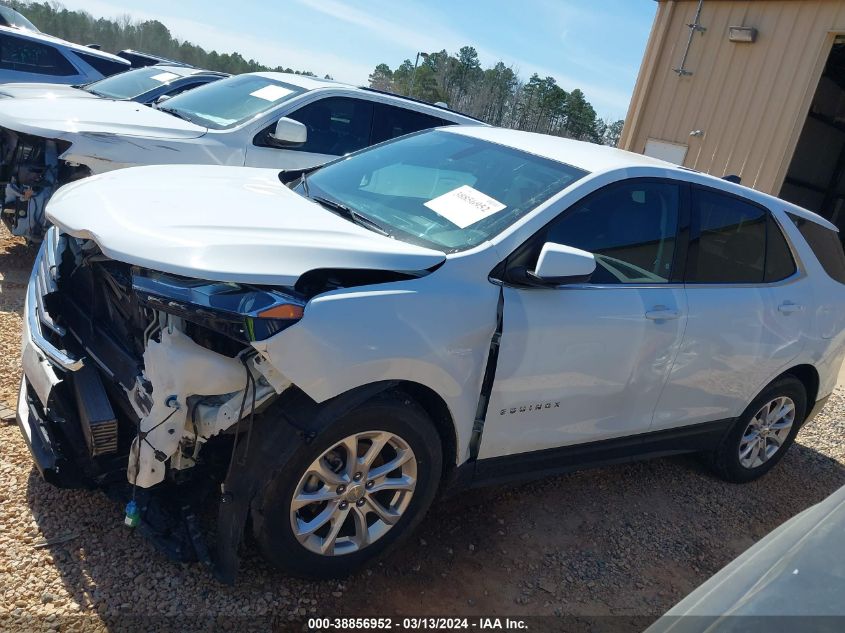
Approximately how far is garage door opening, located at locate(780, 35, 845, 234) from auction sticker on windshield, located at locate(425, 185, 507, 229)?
11.9 m

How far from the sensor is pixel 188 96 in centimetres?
679

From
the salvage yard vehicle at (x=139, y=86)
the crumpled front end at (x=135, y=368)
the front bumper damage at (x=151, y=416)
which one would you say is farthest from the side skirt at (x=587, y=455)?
the salvage yard vehicle at (x=139, y=86)

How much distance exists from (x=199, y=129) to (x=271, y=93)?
0.94 m

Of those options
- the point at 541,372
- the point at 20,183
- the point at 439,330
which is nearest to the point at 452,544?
the point at 541,372

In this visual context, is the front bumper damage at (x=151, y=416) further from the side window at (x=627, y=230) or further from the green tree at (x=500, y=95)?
the green tree at (x=500, y=95)

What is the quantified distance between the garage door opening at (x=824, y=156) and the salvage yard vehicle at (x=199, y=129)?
943 centimetres

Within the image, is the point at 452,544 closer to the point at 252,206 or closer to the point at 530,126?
the point at 252,206

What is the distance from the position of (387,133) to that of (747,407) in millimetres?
4242

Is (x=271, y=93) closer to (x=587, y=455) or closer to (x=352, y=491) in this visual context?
(x=587, y=455)

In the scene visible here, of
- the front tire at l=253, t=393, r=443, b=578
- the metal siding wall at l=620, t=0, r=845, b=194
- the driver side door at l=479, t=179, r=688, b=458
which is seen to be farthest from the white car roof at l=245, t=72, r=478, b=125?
the metal siding wall at l=620, t=0, r=845, b=194

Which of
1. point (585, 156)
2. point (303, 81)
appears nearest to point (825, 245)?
point (585, 156)

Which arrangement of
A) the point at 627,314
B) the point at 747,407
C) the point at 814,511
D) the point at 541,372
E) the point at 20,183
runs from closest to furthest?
the point at 814,511 < the point at 541,372 < the point at 627,314 < the point at 747,407 < the point at 20,183

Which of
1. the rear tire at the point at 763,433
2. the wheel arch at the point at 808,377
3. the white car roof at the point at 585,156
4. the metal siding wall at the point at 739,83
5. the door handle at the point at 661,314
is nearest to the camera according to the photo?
the door handle at the point at 661,314

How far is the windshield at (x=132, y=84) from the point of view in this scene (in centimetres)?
803
